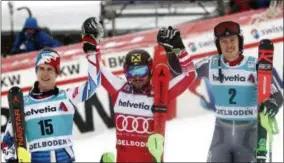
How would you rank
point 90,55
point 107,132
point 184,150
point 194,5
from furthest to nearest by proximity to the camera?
point 194,5
point 107,132
point 184,150
point 90,55

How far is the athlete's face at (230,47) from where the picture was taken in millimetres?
4238

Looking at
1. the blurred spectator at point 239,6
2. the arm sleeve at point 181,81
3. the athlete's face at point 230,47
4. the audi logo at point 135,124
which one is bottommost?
the audi logo at point 135,124

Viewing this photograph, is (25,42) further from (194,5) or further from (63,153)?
(63,153)

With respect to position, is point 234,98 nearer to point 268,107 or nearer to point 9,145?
point 268,107

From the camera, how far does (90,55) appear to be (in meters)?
4.09

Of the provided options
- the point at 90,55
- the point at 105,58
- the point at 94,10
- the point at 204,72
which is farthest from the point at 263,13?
the point at 90,55

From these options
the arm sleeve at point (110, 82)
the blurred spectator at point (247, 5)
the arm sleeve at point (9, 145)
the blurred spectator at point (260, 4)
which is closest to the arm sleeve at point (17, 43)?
the blurred spectator at point (247, 5)

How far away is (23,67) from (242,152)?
417cm

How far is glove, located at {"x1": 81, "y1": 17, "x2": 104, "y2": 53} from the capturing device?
3947mm

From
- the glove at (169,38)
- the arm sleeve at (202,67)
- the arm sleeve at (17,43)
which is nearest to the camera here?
the glove at (169,38)

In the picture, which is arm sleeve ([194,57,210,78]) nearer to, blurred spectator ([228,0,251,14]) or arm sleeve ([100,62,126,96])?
arm sleeve ([100,62,126,96])

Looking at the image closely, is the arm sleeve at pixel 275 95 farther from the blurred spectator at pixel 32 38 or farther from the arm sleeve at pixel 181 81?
the blurred spectator at pixel 32 38

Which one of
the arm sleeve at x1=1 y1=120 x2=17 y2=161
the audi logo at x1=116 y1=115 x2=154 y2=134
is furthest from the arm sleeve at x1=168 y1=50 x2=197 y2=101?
the arm sleeve at x1=1 y1=120 x2=17 y2=161

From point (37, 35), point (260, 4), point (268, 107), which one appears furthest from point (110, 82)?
point (260, 4)
